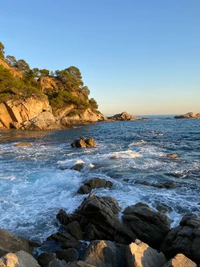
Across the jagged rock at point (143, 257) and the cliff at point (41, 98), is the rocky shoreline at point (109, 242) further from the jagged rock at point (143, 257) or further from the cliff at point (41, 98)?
the cliff at point (41, 98)

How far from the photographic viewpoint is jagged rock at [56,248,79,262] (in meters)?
7.39

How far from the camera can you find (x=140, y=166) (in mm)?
19328

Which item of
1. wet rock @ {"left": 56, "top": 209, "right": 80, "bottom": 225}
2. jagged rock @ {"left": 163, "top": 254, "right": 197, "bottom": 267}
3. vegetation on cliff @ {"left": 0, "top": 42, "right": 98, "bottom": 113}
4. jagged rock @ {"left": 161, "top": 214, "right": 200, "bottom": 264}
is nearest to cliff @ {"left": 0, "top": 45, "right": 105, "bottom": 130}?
vegetation on cliff @ {"left": 0, "top": 42, "right": 98, "bottom": 113}

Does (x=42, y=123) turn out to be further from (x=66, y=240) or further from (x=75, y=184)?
(x=66, y=240)

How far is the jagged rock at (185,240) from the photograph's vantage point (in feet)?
21.8

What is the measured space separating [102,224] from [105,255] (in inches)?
104

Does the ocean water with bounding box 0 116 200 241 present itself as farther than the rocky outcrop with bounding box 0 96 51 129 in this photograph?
No

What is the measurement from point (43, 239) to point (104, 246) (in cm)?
350

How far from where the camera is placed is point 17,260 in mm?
5148

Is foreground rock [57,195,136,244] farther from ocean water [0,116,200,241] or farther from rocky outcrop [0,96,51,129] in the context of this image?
rocky outcrop [0,96,51,129]

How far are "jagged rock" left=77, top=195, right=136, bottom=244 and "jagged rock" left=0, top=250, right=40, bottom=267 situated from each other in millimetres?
3540

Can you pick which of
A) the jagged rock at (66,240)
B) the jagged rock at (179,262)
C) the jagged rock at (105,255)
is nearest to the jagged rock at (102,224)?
the jagged rock at (66,240)

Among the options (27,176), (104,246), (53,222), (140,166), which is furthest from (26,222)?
(140,166)

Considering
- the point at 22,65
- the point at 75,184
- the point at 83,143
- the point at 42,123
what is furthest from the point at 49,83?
the point at 75,184
